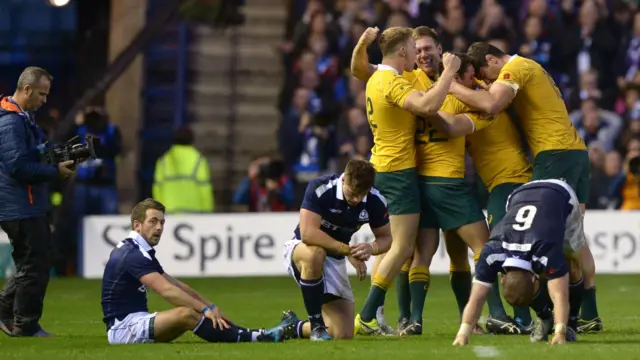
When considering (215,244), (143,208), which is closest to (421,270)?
(143,208)

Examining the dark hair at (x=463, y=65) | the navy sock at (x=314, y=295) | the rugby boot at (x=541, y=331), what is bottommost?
the rugby boot at (x=541, y=331)

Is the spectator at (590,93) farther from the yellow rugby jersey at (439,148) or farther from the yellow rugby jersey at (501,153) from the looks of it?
the yellow rugby jersey at (439,148)

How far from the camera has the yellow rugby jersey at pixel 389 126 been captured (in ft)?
36.5

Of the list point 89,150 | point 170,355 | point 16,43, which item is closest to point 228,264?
point 16,43

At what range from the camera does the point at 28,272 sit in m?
11.2

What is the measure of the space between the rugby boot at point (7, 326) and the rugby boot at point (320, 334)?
2.43m

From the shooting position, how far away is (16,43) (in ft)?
73.3

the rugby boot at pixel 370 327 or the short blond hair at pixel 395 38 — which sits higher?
the short blond hair at pixel 395 38

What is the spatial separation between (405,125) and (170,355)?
288 centimetres

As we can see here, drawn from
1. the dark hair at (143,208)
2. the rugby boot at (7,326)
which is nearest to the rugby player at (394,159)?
the dark hair at (143,208)

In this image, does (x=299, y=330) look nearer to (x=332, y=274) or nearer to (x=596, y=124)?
(x=332, y=274)

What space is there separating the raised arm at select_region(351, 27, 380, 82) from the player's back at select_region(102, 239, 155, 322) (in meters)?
2.46

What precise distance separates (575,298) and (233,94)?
1243 centimetres

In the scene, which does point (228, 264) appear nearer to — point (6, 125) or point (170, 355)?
point (6, 125)
